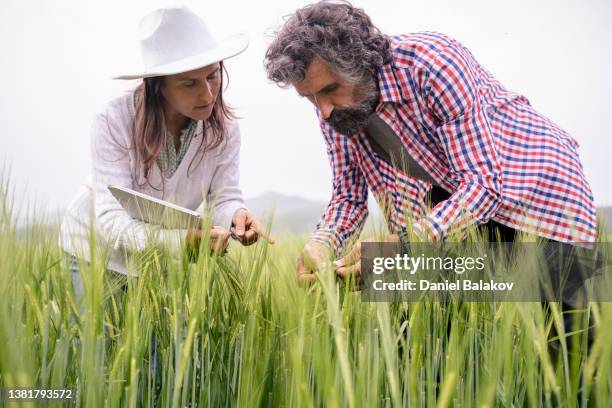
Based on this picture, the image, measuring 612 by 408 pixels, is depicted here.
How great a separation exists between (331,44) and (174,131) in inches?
22.4

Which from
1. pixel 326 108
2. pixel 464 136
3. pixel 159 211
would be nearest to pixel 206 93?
pixel 326 108

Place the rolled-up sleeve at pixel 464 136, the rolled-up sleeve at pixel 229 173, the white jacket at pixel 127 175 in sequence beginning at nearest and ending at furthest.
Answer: the rolled-up sleeve at pixel 464 136, the white jacket at pixel 127 175, the rolled-up sleeve at pixel 229 173

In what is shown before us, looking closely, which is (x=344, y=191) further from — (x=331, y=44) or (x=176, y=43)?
(x=176, y=43)

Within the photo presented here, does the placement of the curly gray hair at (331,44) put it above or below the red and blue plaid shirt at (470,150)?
above

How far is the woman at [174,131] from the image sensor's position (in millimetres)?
1556

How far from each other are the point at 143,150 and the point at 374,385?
114 cm

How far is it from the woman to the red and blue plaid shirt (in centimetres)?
39

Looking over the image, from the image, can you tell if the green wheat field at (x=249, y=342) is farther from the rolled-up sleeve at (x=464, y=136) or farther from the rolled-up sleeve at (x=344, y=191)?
the rolled-up sleeve at (x=344, y=191)

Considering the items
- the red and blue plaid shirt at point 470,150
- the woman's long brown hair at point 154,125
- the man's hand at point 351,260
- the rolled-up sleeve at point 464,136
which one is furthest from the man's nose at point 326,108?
the man's hand at point 351,260

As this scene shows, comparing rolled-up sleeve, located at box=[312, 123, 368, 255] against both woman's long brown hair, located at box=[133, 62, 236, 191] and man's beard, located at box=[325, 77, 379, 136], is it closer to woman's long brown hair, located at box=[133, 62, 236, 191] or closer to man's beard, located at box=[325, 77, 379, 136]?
man's beard, located at box=[325, 77, 379, 136]

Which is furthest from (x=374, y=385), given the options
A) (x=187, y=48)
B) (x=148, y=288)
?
(x=187, y=48)

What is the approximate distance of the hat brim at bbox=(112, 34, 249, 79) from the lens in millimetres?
1534

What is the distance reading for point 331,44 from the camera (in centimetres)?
150

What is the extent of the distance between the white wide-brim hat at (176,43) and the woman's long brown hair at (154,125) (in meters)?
0.06
